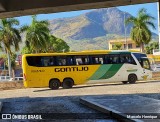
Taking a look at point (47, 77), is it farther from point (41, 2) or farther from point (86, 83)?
point (41, 2)

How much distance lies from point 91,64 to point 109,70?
1.62 meters

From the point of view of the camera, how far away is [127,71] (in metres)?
28.7

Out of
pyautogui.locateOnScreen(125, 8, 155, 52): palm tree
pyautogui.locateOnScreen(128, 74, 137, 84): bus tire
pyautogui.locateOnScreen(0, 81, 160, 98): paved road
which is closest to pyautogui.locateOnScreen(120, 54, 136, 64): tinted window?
pyautogui.locateOnScreen(128, 74, 137, 84): bus tire

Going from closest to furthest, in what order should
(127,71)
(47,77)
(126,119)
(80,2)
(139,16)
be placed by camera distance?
(126,119) < (80,2) < (47,77) < (127,71) < (139,16)

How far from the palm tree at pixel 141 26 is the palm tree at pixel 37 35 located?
10939mm

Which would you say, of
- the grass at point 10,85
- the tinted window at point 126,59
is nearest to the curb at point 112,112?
the tinted window at point 126,59

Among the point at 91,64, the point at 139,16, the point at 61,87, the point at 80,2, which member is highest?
the point at 139,16

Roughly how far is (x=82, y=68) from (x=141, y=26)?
19.0 meters

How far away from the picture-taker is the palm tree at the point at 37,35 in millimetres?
38156

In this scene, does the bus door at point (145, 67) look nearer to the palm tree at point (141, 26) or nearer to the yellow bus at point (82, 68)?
the yellow bus at point (82, 68)

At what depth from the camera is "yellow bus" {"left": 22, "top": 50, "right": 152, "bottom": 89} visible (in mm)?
26734

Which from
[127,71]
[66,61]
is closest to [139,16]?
[127,71]

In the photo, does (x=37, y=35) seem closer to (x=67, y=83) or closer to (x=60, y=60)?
(x=60, y=60)

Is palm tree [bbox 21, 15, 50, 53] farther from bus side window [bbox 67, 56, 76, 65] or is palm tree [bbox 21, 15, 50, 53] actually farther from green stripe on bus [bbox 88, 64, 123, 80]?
green stripe on bus [bbox 88, 64, 123, 80]
